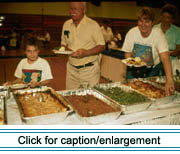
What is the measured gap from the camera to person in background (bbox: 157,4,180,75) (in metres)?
2.82

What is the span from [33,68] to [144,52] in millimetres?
Result: 1284

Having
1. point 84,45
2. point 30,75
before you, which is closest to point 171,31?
point 84,45

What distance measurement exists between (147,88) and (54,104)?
3.20ft

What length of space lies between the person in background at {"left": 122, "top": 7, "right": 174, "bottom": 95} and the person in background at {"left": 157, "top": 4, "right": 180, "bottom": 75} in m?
0.66

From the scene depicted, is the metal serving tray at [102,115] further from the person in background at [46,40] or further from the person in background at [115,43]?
the person in background at [46,40]

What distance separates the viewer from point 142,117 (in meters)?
1.47

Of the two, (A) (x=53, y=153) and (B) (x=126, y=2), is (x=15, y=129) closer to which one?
(A) (x=53, y=153)

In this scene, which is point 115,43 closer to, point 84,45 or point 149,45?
point 84,45

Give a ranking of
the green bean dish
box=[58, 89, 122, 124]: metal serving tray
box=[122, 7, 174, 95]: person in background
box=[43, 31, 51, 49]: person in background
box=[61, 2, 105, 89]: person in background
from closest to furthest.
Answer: box=[58, 89, 122, 124]: metal serving tray
the green bean dish
box=[122, 7, 174, 95]: person in background
box=[61, 2, 105, 89]: person in background
box=[43, 31, 51, 49]: person in background

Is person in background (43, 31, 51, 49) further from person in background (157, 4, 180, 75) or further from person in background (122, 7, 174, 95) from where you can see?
person in background (122, 7, 174, 95)

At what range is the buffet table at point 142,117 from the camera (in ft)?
4.48

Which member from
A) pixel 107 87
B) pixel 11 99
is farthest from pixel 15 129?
pixel 107 87

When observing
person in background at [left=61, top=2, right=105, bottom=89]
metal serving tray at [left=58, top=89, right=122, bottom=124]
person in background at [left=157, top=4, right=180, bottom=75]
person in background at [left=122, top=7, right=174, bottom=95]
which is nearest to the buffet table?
metal serving tray at [left=58, top=89, right=122, bottom=124]

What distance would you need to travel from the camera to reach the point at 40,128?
1259 mm
